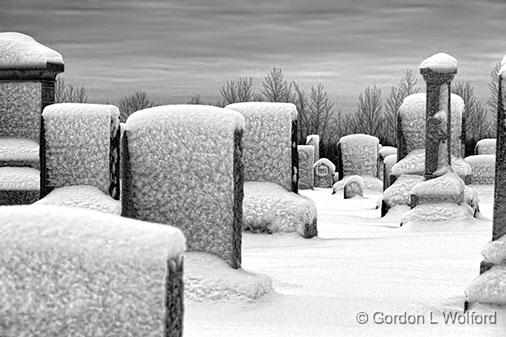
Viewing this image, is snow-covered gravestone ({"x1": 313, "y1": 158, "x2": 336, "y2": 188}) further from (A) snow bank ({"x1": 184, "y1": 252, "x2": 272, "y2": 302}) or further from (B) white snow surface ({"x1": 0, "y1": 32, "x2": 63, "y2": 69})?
(A) snow bank ({"x1": 184, "y1": 252, "x2": 272, "y2": 302})

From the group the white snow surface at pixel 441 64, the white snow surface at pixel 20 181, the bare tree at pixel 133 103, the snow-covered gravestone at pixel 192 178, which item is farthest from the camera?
the bare tree at pixel 133 103

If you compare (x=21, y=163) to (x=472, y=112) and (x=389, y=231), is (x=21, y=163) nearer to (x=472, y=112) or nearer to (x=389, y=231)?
(x=389, y=231)

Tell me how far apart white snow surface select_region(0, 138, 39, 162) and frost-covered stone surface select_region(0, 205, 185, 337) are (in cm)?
1034

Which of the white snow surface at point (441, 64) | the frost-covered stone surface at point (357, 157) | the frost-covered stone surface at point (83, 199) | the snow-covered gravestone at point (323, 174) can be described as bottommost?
the snow-covered gravestone at point (323, 174)

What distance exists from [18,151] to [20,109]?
2.04ft

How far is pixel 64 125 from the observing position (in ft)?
35.8

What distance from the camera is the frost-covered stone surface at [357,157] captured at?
25906mm

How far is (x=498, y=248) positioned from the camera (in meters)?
6.77

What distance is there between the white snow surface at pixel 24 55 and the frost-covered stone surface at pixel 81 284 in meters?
10.5

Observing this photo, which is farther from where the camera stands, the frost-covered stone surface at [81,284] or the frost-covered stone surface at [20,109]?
the frost-covered stone surface at [20,109]

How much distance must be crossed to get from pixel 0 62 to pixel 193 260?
7.55m

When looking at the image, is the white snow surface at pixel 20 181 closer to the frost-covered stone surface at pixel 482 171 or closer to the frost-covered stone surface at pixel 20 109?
the frost-covered stone surface at pixel 20 109

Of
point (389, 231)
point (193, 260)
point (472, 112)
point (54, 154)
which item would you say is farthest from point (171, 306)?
point (472, 112)

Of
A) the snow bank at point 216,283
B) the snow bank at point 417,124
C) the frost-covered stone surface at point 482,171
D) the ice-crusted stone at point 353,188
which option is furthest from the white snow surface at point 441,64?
the ice-crusted stone at point 353,188
